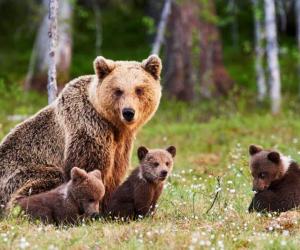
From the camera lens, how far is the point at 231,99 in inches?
854

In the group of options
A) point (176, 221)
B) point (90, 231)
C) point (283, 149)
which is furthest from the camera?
point (283, 149)

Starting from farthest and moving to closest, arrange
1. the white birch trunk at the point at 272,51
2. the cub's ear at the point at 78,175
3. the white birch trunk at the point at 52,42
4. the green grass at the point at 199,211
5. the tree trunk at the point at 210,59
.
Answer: the tree trunk at the point at 210,59 < the white birch trunk at the point at 272,51 < the white birch trunk at the point at 52,42 < the cub's ear at the point at 78,175 < the green grass at the point at 199,211

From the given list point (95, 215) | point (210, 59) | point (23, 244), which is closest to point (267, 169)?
point (95, 215)

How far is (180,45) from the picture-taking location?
2511 cm

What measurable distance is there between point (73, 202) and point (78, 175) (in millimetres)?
309

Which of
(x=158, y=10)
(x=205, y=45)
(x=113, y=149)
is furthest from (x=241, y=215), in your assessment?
(x=158, y=10)

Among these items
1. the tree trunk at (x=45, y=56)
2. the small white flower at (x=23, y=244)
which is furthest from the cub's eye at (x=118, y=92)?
the tree trunk at (x=45, y=56)

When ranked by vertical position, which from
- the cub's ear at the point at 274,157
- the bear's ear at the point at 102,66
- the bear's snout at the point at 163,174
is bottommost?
the bear's snout at the point at 163,174

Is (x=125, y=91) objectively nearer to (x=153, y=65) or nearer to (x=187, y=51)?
(x=153, y=65)

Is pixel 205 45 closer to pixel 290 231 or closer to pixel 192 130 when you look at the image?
pixel 192 130

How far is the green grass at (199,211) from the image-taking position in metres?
7.61

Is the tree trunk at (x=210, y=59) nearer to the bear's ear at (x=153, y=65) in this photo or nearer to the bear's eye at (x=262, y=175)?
the bear's ear at (x=153, y=65)

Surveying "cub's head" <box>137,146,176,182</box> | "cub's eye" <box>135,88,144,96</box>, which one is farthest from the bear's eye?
"cub's eye" <box>135,88,144,96</box>

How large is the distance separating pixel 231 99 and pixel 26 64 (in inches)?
682
